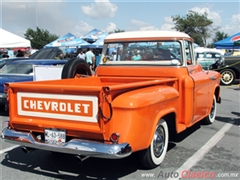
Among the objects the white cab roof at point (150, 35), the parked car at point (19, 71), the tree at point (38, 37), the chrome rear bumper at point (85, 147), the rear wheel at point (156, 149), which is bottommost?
the rear wheel at point (156, 149)

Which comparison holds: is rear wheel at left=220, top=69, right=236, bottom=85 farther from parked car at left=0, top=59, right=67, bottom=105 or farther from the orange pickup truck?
the orange pickup truck

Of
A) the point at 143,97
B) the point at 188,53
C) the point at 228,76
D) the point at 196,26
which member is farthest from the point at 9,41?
Result: the point at 196,26

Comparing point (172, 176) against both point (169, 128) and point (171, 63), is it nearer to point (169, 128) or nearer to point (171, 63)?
point (169, 128)

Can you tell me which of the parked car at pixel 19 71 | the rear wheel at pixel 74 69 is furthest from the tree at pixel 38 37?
the rear wheel at pixel 74 69

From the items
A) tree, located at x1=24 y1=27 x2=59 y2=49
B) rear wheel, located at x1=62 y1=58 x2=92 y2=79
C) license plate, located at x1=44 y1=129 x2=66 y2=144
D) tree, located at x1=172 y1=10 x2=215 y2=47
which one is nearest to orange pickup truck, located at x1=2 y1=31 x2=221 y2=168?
license plate, located at x1=44 y1=129 x2=66 y2=144

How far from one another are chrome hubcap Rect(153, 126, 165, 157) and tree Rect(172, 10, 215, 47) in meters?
49.5

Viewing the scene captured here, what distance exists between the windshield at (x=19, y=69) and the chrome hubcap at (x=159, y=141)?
17.7 ft

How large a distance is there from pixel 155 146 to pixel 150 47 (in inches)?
81.6

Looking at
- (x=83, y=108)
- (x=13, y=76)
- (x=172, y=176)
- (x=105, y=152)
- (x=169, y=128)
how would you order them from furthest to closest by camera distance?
(x=13, y=76) → (x=169, y=128) → (x=172, y=176) → (x=83, y=108) → (x=105, y=152)

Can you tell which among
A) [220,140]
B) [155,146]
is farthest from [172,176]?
[220,140]

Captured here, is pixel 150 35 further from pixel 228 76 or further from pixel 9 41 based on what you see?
pixel 228 76

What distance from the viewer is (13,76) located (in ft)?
26.1

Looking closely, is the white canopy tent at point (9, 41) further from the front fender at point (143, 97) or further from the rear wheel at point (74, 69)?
the front fender at point (143, 97)

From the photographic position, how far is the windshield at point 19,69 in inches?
329
